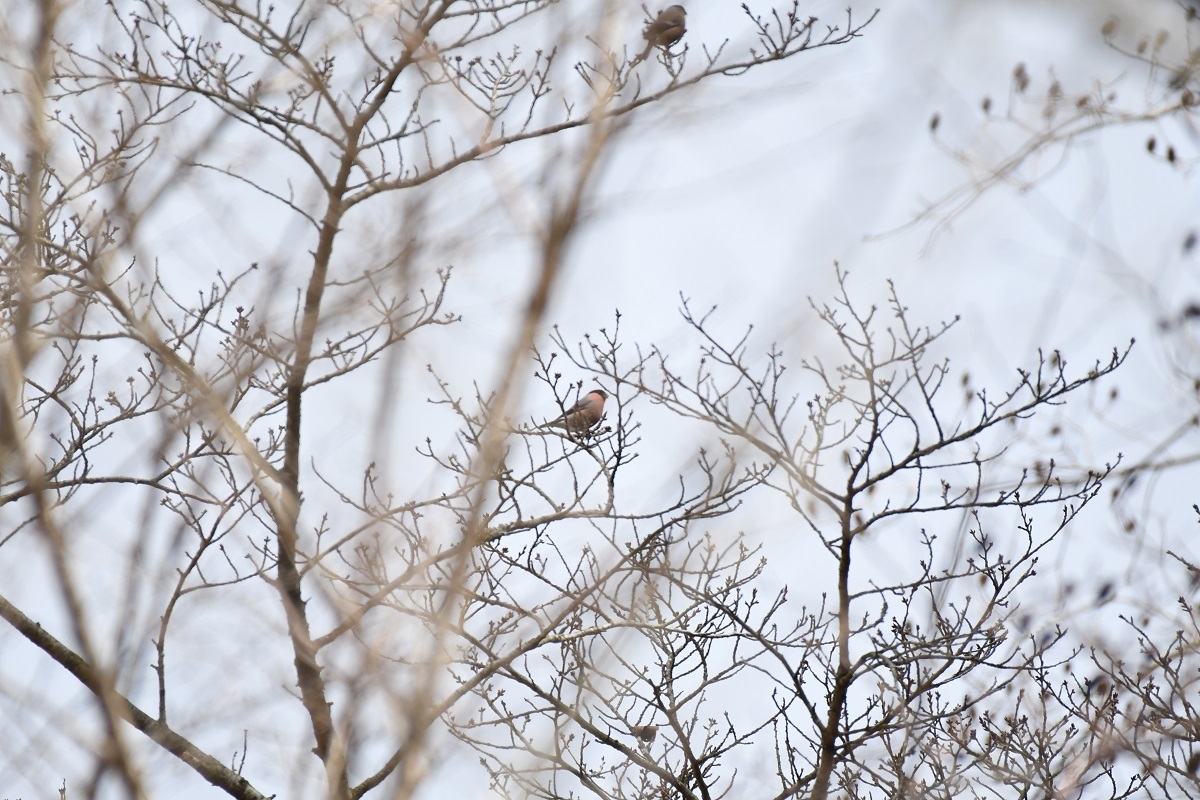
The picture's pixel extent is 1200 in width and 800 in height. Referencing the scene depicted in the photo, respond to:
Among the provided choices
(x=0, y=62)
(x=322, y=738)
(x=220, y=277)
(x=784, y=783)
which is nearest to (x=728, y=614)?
(x=784, y=783)

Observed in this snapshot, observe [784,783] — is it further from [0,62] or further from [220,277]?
[0,62]

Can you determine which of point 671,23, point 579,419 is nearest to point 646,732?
point 579,419

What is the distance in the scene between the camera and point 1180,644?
18.4ft

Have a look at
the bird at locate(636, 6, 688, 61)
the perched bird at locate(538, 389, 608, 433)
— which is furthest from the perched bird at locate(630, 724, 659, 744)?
the bird at locate(636, 6, 688, 61)

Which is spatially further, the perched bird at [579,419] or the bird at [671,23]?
the perched bird at [579,419]

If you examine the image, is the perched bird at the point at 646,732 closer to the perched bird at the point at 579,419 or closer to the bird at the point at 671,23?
the perched bird at the point at 579,419

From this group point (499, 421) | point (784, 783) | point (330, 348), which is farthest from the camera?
point (784, 783)

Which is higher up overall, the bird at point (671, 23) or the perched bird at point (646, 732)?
the bird at point (671, 23)

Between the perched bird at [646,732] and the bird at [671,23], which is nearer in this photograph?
the bird at [671,23]

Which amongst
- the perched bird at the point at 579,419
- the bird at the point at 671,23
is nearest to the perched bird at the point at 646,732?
the perched bird at the point at 579,419

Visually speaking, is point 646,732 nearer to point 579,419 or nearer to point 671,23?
point 579,419

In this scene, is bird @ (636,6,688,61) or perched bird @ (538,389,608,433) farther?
perched bird @ (538,389,608,433)

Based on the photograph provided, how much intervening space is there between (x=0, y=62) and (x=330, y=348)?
93.6 inches

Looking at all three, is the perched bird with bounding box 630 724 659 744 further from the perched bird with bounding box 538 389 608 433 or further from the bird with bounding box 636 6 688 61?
the bird with bounding box 636 6 688 61
